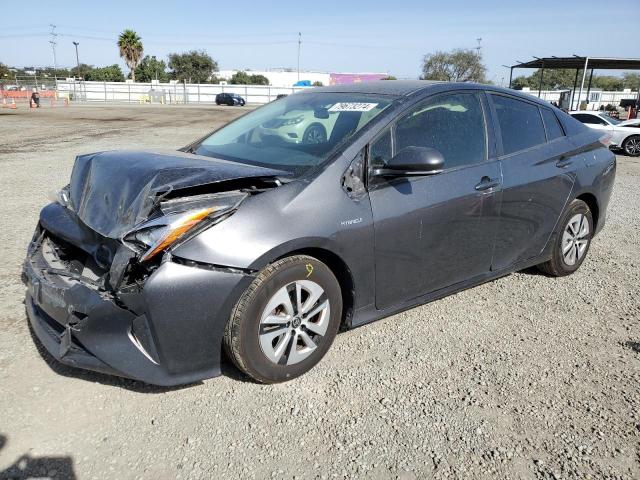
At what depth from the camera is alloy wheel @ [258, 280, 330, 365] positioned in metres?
2.74

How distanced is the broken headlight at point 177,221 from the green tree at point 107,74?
98415mm

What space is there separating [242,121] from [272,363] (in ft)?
7.13

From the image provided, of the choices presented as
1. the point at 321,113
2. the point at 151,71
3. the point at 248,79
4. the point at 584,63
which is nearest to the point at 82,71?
the point at 151,71

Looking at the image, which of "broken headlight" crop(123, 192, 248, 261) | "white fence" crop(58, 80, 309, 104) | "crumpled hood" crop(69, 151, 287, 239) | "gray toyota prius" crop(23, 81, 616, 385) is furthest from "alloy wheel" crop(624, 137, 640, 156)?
"white fence" crop(58, 80, 309, 104)

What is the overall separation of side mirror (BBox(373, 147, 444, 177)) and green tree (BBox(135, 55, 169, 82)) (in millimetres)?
94386

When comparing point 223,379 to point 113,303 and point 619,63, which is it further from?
point 619,63

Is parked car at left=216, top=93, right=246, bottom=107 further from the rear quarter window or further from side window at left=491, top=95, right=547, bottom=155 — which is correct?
side window at left=491, top=95, right=547, bottom=155

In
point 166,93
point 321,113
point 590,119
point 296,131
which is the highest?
point 321,113

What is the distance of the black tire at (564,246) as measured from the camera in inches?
174

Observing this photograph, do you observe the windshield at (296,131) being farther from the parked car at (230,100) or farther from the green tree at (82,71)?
the green tree at (82,71)

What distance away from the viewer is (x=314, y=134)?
3.41 m

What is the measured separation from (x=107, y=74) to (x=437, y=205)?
335ft

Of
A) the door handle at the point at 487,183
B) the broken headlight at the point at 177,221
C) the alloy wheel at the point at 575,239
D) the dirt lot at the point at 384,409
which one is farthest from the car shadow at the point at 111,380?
the alloy wheel at the point at 575,239

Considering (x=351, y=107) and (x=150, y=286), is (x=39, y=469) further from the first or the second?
(x=351, y=107)
